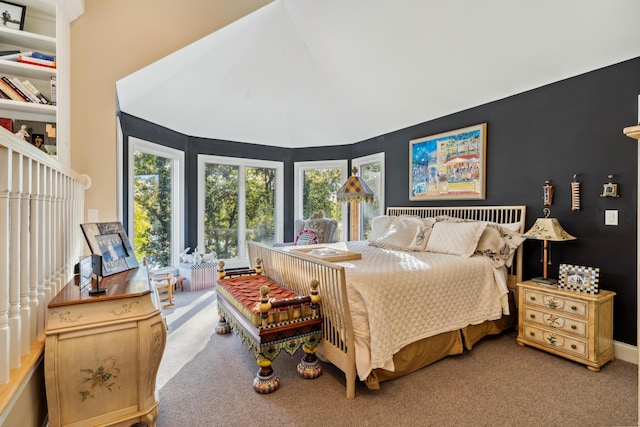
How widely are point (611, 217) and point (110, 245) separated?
3937 mm

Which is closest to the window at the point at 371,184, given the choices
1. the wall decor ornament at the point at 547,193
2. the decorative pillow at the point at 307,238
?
the decorative pillow at the point at 307,238

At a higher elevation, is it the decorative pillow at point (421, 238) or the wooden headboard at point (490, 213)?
the wooden headboard at point (490, 213)

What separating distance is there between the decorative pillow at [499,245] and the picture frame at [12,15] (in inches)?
164

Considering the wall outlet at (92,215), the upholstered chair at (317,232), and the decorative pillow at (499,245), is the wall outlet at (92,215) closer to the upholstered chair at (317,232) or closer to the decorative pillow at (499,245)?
the upholstered chair at (317,232)

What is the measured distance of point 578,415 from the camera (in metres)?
1.90

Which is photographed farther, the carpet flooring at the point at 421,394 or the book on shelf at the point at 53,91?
the book on shelf at the point at 53,91

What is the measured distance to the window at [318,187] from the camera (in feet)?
19.5

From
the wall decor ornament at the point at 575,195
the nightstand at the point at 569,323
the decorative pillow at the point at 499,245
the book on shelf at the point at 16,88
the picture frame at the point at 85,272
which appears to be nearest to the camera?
the picture frame at the point at 85,272

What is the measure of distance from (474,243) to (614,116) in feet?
5.10

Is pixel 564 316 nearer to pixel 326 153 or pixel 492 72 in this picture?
pixel 492 72

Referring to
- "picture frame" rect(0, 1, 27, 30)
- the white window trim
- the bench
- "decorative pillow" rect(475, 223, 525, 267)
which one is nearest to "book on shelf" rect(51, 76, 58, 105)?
"picture frame" rect(0, 1, 27, 30)

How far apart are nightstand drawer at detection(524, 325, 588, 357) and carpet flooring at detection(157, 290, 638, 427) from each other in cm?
11

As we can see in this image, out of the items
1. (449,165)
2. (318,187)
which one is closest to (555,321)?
(449,165)

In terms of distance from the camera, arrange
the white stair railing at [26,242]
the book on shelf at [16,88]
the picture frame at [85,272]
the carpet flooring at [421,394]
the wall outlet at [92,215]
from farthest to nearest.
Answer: the wall outlet at [92,215] → the book on shelf at [16,88] → the carpet flooring at [421,394] → the picture frame at [85,272] → the white stair railing at [26,242]
